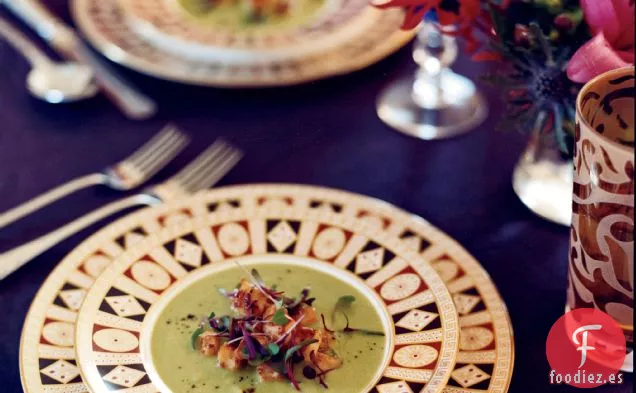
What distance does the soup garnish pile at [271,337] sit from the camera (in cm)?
74

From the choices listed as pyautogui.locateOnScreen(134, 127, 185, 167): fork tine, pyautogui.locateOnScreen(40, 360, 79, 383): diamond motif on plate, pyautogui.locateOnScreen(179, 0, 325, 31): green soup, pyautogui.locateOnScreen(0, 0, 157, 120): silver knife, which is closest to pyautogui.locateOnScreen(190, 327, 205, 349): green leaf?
pyautogui.locateOnScreen(40, 360, 79, 383): diamond motif on plate

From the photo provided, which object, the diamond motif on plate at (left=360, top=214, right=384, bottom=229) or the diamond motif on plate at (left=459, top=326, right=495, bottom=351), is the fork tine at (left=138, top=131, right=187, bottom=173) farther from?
the diamond motif on plate at (left=459, top=326, right=495, bottom=351)

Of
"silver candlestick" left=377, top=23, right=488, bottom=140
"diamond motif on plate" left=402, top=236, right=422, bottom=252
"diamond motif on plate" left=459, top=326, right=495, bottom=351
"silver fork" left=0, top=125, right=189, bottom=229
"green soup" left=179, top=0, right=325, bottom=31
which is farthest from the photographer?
"green soup" left=179, top=0, right=325, bottom=31

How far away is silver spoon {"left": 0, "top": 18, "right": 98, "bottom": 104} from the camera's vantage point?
116 cm

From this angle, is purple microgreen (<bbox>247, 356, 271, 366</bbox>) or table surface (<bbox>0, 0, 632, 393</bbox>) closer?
purple microgreen (<bbox>247, 356, 271, 366</bbox>)

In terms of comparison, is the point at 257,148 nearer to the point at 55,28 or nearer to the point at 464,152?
the point at 464,152

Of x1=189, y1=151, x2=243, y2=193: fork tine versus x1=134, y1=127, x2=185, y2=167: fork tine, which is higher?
x1=134, y1=127, x2=185, y2=167: fork tine

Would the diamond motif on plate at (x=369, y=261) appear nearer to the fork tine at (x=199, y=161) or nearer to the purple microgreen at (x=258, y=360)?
the purple microgreen at (x=258, y=360)

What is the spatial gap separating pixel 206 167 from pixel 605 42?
48 centimetres

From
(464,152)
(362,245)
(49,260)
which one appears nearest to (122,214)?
(49,260)

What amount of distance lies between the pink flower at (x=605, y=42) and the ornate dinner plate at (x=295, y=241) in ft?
0.71

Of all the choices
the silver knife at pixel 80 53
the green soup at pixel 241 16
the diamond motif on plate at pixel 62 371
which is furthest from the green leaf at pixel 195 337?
the green soup at pixel 241 16

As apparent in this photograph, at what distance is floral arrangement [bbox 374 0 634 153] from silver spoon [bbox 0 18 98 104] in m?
0.48

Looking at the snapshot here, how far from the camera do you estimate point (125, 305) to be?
0.81m
